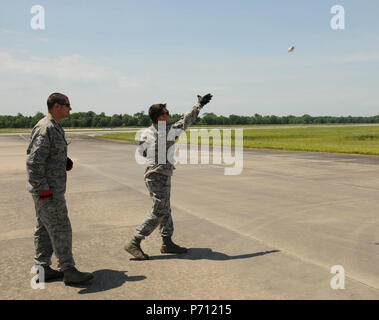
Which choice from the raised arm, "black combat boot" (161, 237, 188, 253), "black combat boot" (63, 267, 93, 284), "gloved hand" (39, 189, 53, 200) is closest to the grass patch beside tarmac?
the raised arm

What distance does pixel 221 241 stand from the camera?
5312 mm

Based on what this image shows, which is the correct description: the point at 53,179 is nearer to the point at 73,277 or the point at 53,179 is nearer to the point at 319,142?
the point at 73,277

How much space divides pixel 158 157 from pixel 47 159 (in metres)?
1.30

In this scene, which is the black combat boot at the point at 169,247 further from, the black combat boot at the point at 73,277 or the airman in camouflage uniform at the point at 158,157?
the black combat boot at the point at 73,277

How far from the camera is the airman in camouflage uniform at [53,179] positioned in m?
3.63

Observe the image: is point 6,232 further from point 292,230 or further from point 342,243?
point 342,243

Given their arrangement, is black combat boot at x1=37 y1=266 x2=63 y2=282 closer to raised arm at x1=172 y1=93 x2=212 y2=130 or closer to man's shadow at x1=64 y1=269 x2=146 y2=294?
man's shadow at x1=64 y1=269 x2=146 y2=294

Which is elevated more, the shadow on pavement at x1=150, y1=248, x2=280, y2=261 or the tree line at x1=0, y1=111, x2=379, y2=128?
the tree line at x1=0, y1=111, x2=379, y2=128

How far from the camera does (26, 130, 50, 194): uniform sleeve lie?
361 cm

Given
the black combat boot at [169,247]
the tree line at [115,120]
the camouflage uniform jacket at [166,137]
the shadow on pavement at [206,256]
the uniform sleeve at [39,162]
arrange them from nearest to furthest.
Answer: the uniform sleeve at [39,162], the camouflage uniform jacket at [166,137], the shadow on pavement at [206,256], the black combat boot at [169,247], the tree line at [115,120]

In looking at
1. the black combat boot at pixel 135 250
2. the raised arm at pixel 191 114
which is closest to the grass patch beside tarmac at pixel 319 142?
the raised arm at pixel 191 114

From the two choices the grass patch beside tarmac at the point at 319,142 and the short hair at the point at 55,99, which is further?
the grass patch beside tarmac at the point at 319,142
